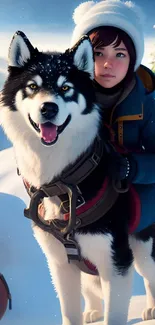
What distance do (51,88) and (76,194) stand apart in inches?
14.9

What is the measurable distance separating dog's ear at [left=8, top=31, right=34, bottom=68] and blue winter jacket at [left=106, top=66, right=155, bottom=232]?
415 millimetres

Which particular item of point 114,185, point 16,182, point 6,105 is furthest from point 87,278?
point 16,182

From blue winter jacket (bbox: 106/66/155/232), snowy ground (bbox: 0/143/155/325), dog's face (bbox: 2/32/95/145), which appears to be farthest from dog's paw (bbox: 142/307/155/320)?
dog's face (bbox: 2/32/95/145)

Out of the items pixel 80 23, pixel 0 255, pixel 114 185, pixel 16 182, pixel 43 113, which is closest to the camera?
pixel 43 113

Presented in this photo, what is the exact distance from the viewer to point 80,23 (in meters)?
1.78

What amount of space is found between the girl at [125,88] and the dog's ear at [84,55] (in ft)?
0.60

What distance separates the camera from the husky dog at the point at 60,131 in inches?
59.7

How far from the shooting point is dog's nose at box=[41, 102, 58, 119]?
4.70 ft

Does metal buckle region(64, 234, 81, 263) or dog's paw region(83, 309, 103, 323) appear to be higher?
metal buckle region(64, 234, 81, 263)

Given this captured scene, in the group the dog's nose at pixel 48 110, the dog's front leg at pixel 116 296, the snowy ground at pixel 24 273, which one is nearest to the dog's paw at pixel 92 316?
the snowy ground at pixel 24 273

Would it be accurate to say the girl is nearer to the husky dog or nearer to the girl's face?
the girl's face

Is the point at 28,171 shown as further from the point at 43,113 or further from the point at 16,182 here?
the point at 16,182

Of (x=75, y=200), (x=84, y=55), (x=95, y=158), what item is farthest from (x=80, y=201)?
(x=84, y=55)

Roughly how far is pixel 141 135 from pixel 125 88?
20 cm
